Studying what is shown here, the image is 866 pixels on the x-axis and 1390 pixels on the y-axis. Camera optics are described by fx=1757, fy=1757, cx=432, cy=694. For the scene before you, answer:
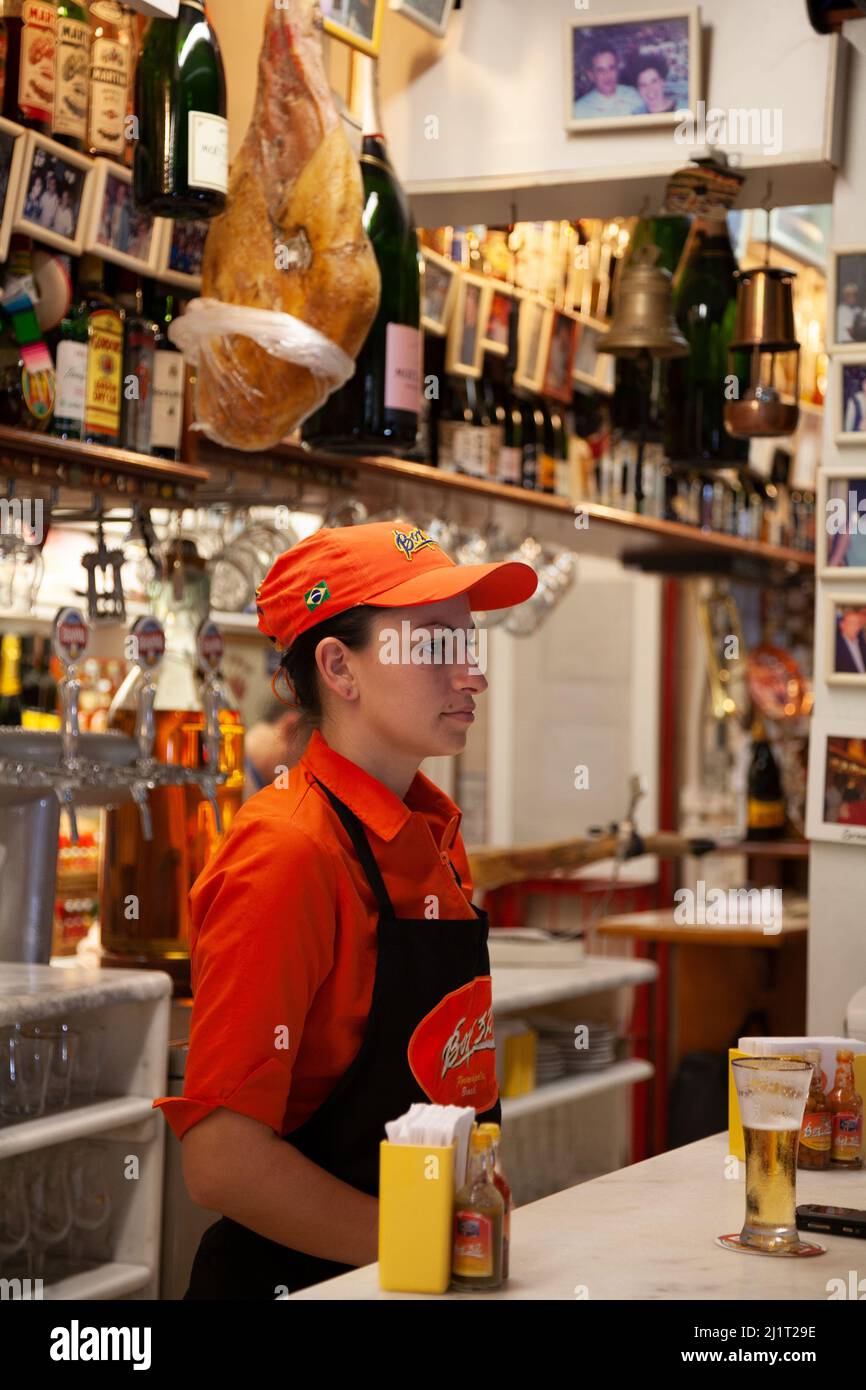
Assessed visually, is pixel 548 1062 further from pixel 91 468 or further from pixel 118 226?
pixel 118 226

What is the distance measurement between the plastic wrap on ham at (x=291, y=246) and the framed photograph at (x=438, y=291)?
1.25m

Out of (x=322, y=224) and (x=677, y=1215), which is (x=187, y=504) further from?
(x=677, y=1215)

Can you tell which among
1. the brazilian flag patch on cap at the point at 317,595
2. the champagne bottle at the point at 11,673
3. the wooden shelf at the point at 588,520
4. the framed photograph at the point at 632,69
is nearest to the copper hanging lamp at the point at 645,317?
the framed photograph at the point at 632,69

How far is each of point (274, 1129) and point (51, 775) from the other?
1247 mm

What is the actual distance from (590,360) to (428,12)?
1.76m

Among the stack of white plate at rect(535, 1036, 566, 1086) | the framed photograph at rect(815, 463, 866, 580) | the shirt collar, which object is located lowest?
the stack of white plate at rect(535, 1036, 566, 1086)

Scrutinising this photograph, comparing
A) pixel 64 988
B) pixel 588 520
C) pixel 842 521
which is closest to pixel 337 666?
pixel 64 988

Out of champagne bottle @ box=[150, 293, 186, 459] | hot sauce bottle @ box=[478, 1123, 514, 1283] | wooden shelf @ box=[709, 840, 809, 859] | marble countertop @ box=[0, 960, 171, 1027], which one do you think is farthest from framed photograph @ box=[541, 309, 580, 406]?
hot sauce bottle @ box=[478, 1123, 514, 1283]

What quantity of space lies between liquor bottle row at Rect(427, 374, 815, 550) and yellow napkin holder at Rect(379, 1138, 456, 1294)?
3049mm

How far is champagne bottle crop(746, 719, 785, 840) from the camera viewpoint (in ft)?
23.9

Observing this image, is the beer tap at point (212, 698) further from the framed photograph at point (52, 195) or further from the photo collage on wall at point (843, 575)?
the photo collage on wall at point (843, 575)

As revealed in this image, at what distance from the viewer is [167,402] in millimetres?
3443

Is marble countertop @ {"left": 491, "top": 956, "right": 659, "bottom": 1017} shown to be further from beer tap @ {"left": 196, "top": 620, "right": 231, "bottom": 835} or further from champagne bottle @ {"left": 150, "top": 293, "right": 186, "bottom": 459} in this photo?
champagne bottle @ {"left": 150, "top": 293, "right": 186, "bottom": 459}

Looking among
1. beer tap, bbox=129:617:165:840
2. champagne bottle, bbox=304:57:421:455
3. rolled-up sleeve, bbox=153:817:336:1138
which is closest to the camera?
rolled-up sleeve, bbox=153:817:336:1138
